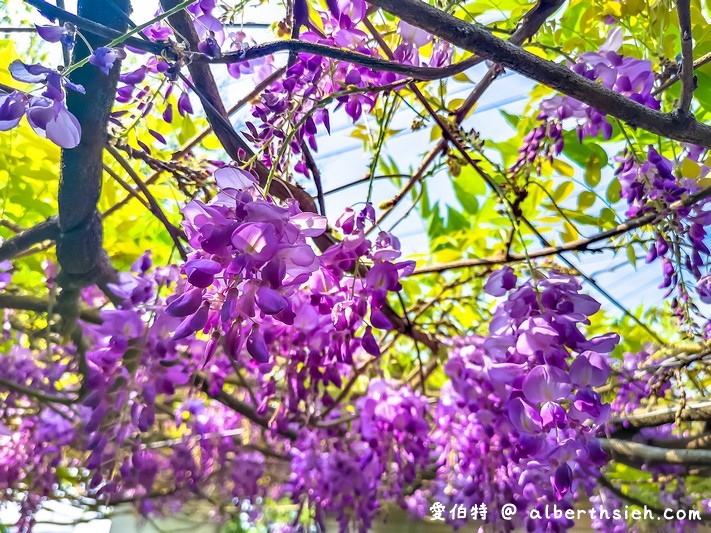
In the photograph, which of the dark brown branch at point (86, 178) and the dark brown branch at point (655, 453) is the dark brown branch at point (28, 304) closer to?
the dark brown branch at point (86, 178)

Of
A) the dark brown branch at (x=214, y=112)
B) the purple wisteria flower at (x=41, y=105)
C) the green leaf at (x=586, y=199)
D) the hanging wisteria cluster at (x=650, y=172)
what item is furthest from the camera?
the green leaf at (x=586, y=199)

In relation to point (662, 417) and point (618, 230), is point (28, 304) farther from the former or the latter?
point (662, 417)

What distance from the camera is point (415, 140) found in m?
2.07

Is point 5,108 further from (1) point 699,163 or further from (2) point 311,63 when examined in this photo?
(1) point 699,163

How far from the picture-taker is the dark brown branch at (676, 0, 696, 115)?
0.47 m

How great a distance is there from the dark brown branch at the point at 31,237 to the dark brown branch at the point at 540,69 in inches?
30.5

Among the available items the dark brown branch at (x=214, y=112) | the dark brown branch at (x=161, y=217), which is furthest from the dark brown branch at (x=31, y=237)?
the dark brown branch at (x=214, y=112)

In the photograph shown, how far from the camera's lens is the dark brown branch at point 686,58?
471mm

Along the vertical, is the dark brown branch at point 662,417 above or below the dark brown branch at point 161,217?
below

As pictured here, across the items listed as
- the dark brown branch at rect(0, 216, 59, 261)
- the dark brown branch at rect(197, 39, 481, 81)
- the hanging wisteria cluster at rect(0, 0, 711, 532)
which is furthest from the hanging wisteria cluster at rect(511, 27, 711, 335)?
the dark brown branch at rect(0, 216, 59, 261)

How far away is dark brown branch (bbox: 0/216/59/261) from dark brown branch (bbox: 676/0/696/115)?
2.98 ft

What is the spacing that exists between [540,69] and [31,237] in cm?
88

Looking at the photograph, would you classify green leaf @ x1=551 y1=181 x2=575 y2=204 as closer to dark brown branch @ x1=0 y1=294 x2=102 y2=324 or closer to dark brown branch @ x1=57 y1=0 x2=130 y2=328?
dark brown branch @ x1=57 y1=0 x2=130 y2=328

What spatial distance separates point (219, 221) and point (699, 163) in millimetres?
855
